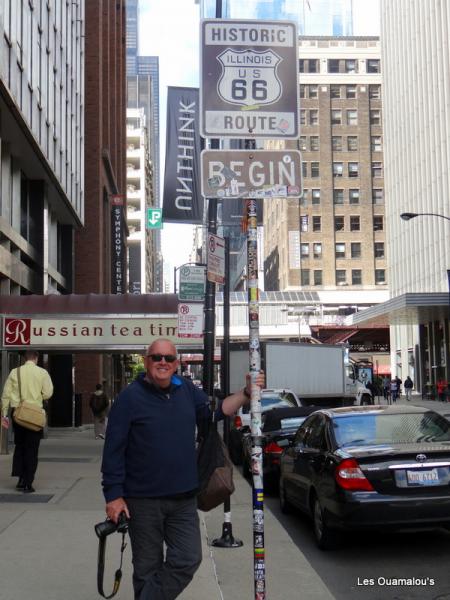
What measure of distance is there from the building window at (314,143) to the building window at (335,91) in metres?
6.00

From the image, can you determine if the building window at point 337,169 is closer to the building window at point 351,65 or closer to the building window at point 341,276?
the building window at point 341,276

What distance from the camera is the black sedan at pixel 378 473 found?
761cm

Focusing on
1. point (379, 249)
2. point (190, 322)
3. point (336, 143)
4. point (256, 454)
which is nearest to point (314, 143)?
point (336, 143)

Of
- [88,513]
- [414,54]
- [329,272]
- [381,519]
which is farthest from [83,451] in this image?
[329,272]

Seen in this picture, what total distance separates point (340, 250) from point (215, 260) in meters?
87.8

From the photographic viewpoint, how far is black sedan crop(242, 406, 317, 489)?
41.0 ft

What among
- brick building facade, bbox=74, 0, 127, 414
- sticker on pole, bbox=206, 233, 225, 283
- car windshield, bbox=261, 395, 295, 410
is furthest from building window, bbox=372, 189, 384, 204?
sticker on pole, bbox=206, 233, 225, 283

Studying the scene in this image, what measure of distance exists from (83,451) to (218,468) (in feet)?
49.2

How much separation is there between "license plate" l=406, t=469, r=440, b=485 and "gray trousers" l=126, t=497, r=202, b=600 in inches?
142

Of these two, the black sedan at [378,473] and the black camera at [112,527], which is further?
the black sedan at [378,473]

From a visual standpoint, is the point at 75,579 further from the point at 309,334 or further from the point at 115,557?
the point at 309,334

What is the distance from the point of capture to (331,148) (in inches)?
3797

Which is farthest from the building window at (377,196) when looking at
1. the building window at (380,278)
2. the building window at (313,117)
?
the building window at (313,117)

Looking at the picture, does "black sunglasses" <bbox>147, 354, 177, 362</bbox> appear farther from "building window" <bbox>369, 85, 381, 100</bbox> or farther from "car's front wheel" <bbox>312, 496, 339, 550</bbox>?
"building window" <bbox>369, 85, 381, 100</bbox>
